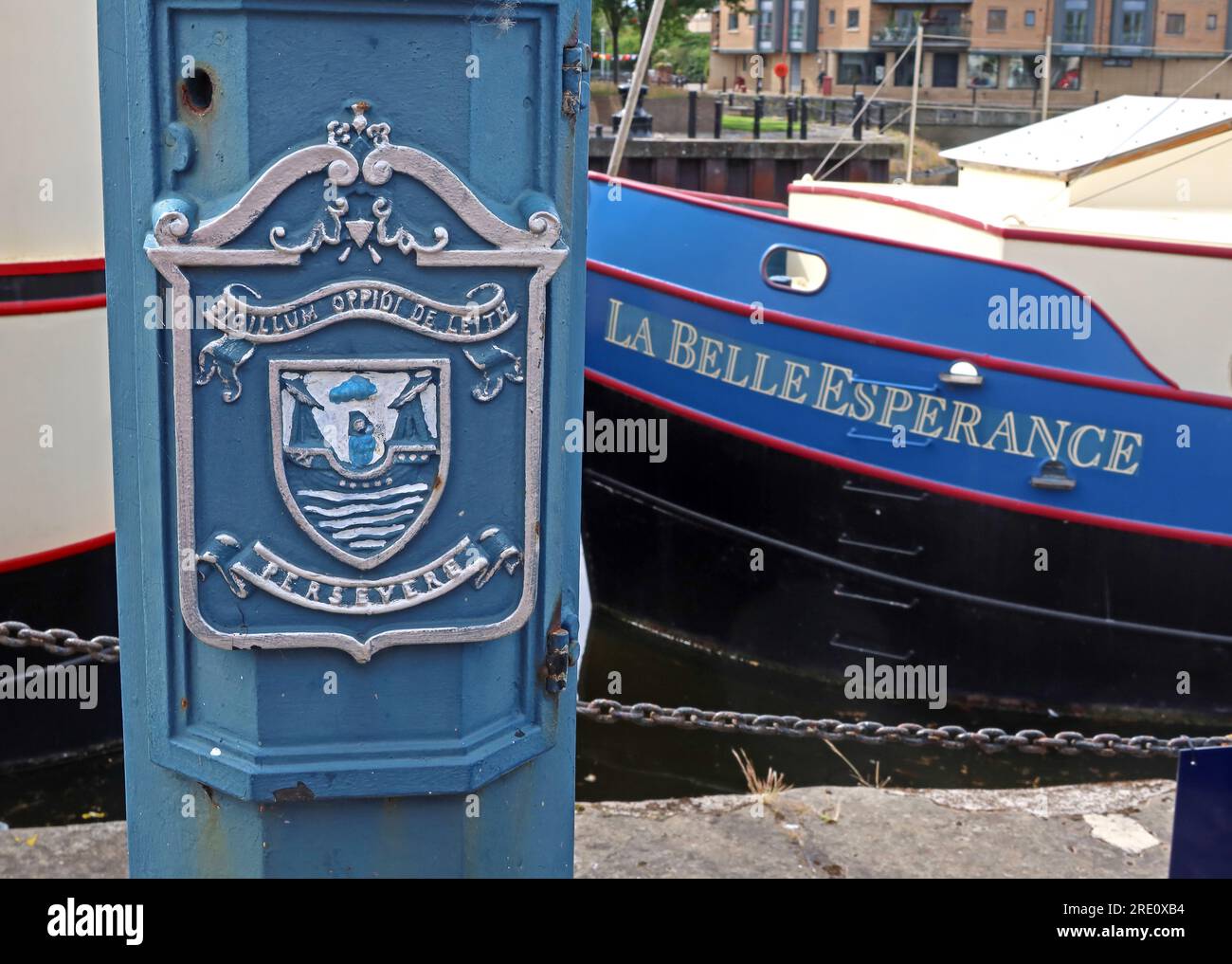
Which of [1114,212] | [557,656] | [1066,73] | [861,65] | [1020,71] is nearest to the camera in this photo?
[557,656]

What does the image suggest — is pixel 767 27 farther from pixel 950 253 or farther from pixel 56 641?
pixel 56 641

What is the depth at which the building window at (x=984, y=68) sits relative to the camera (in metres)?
53.7

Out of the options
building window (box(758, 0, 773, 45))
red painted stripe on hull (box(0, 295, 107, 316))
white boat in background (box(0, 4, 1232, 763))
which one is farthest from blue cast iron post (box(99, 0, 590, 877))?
building window (box(758, 0, 773, 45))

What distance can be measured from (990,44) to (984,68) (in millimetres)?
1119

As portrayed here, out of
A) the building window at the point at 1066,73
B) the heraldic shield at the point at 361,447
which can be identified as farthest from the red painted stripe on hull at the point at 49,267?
the building window at the point at 1066,73

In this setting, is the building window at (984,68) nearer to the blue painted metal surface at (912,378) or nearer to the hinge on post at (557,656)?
the blue painted metal surface at (912,378)

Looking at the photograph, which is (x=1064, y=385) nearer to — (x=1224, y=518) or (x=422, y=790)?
(x=1224, y=518)

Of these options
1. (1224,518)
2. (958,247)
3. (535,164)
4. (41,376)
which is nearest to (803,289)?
(958,247)

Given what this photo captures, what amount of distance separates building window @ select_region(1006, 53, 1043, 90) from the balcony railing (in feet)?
6.31

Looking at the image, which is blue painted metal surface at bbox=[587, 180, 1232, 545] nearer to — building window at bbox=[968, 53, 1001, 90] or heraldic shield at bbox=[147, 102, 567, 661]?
heraldic shield at bbox=[147, 102, 567, 661]

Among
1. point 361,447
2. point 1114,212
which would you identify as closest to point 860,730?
point 361,447

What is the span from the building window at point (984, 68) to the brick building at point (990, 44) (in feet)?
0.12

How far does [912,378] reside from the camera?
→ 24.0 feet

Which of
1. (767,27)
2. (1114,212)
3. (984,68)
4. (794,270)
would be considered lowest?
(794,270)
